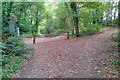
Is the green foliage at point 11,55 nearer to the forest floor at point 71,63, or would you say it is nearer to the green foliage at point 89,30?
the forest floor at point 71,63

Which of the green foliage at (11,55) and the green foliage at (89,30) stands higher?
the green foliage at (89,30)

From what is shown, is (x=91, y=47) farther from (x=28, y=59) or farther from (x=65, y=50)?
(x=28, y=59)

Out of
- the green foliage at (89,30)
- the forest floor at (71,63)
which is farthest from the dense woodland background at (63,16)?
the forest floor at (71,63)

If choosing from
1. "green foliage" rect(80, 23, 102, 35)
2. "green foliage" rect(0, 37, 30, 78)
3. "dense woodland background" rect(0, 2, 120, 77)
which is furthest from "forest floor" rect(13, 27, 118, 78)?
"green foliage" rect(80, 23, 102, 35)

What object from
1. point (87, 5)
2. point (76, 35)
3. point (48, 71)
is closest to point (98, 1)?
point (87, 5)

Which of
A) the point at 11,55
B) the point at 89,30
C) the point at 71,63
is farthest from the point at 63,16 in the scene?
the point at 71,63

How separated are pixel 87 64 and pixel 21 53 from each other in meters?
2.40

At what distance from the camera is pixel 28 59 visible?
6008mm

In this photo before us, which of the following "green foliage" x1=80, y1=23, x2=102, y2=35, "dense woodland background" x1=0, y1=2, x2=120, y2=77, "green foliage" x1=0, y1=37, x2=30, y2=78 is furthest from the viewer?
"green foliage" x1=80, y1=23, x2=102, y2=35

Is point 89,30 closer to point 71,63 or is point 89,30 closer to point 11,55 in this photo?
point 71,63

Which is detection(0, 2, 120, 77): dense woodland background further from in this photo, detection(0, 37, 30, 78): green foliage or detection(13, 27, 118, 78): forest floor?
detection(13, 27, 118, 78): forest floor

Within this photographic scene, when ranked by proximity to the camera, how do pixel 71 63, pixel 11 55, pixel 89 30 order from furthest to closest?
1. pixel 89 30
2. pixel 11 55
3. pixel 71 63

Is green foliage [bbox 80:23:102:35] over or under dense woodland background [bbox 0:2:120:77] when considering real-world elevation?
under

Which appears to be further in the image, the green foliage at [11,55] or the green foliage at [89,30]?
the green foliage at [89,30]
